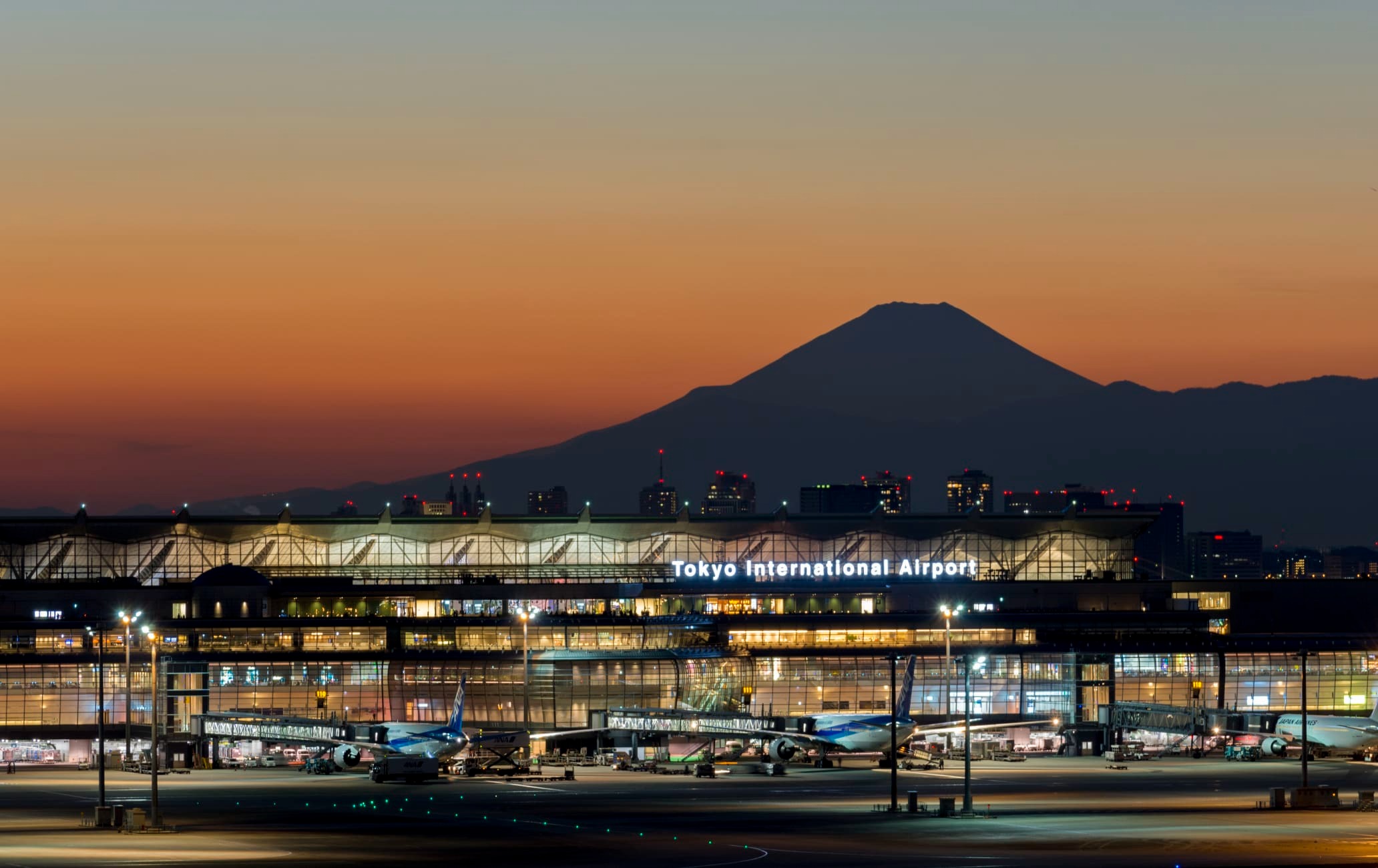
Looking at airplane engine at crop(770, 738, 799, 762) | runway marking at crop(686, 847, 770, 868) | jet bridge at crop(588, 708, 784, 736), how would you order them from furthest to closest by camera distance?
jet bridge at crop(588, 708, 784, 736)
airplane engine at crop(770, 738, 799, 762)
runway marking at crop(686, 847, 770, 868)

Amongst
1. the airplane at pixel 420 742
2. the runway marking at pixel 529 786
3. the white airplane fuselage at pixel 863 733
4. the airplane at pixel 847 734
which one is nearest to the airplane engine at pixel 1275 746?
the airplane at pixel 847 734

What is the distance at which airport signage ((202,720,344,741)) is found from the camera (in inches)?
7121

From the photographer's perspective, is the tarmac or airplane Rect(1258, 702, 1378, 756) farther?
airplane Rect(1258, 702, 1378, 756)

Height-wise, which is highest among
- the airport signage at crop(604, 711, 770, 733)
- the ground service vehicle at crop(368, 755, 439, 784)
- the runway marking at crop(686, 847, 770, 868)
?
the runway marking at crop(686, 847, 770, 868)

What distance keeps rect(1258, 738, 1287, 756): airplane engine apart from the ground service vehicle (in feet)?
252

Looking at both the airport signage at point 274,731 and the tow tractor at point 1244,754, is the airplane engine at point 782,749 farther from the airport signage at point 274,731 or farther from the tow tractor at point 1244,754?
the tow tractor at point 1244,754

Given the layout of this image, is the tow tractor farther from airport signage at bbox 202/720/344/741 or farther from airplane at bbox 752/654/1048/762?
airport signage at bbox 202/720/344/741

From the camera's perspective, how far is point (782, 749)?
18388 centimetres

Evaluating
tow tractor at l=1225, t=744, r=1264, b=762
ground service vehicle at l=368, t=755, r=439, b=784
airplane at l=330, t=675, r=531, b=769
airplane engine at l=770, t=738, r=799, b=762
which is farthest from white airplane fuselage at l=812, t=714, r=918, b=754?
ground service vehicle at l=368, t=755, r=439, b=784

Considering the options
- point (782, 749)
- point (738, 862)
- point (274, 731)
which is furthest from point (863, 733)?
point (738, 862)

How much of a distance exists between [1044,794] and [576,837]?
1764 inches

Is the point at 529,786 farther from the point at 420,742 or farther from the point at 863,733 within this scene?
the point at 863,733

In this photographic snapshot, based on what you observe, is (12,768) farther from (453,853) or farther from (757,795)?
(453,853)

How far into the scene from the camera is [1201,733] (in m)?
200
